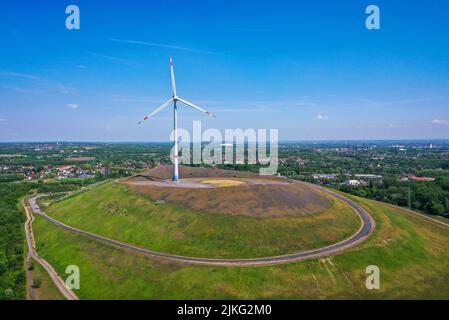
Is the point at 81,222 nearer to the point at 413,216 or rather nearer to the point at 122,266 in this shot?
the point at 122,266

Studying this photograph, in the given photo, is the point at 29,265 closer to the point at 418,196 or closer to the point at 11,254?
the point at 11,254

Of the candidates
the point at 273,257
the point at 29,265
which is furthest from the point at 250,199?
the point at 29,265

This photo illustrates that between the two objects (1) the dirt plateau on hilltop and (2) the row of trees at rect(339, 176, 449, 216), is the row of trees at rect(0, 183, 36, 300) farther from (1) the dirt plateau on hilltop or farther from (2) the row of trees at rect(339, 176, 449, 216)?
(2) the row of trees at rect(339, 176, 449, 216)

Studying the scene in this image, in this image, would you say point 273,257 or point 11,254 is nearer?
point 273,257

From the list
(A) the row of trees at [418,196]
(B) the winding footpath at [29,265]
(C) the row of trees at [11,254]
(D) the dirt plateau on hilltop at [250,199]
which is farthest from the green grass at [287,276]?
(A) the row of trees at [418,196]

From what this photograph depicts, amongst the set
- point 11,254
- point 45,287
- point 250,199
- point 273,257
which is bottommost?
point 45,287

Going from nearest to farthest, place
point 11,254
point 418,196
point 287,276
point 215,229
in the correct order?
point 287,276 → point 215,229 → point 11,254 → point 418,196
